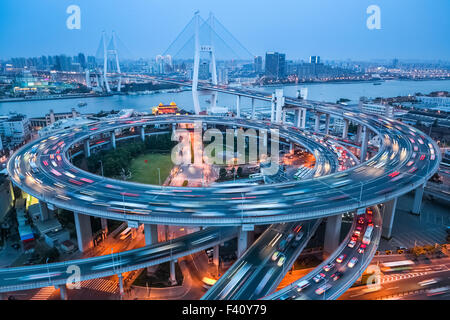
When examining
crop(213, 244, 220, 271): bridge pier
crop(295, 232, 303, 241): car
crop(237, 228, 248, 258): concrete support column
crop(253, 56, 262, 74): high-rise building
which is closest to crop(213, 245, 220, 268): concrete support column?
crop(213, 244, 220, 271): bridge pier

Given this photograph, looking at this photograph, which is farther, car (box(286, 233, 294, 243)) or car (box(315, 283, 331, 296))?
car (box(286, 233, 294, 243))

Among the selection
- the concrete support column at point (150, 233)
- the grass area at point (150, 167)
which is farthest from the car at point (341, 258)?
the grass area at point (150, 167)

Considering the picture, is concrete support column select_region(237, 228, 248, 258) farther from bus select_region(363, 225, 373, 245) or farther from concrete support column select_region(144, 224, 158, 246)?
bus select_region(363, 225, 373, 245)

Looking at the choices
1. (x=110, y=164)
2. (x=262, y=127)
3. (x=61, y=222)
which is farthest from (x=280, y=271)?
(x=262, y=127)

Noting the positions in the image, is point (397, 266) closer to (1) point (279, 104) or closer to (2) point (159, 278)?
(2) point (159, 278)

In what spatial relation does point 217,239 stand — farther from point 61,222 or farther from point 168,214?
point 61,222
